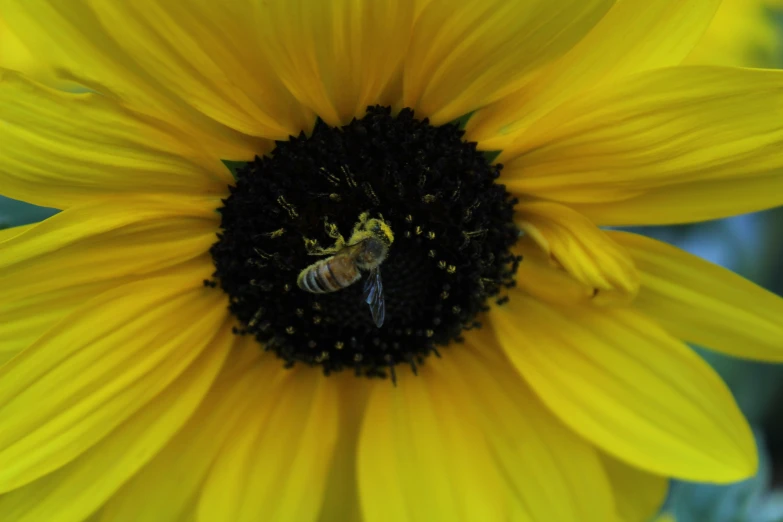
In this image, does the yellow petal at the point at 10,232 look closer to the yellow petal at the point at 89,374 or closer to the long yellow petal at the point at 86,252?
the long yellow petal at the point at 86,252

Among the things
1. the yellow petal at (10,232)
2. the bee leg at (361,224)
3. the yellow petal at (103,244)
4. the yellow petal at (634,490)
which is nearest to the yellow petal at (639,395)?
the yellow petal at (634,490)

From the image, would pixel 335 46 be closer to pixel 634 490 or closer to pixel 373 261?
pixel 373 261

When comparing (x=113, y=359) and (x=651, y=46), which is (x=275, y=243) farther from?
(x=651, y=46)

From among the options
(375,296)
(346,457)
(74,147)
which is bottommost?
(346,457)

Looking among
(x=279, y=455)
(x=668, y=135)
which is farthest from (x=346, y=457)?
(x=668, y=135)

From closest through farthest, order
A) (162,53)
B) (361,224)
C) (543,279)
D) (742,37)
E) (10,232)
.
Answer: (162,53)
(10,232)
(361,224)
(543,279)
(742,37)
